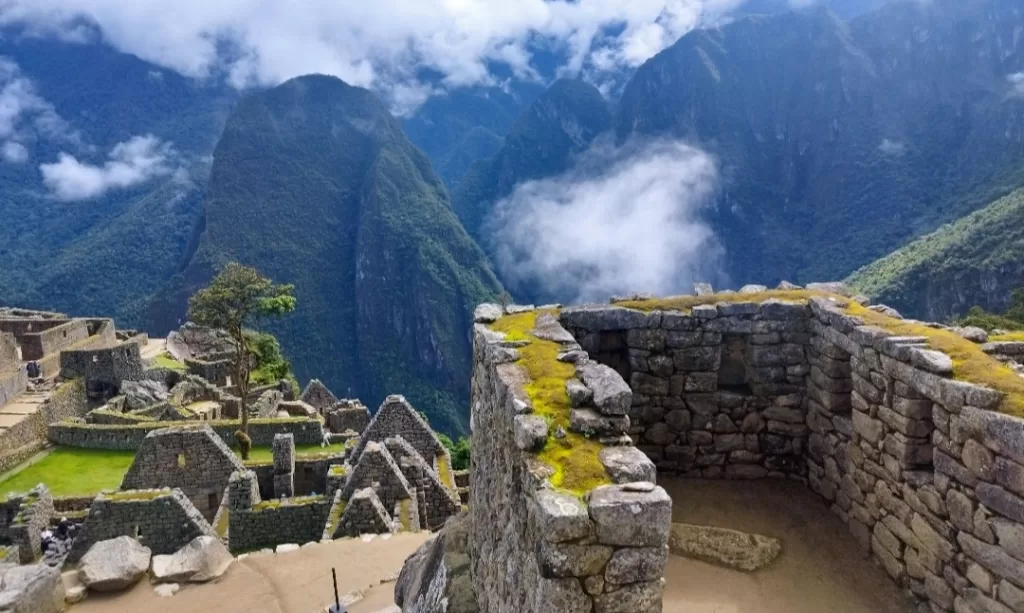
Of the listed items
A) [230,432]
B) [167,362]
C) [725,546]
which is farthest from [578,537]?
[167,362]

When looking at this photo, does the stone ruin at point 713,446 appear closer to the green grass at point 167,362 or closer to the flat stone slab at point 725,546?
the flat stone slab at point 725,546

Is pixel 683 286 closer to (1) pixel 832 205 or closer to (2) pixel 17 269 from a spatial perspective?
(1) pixel 832 205

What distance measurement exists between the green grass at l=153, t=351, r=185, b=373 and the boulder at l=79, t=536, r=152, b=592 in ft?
75.0

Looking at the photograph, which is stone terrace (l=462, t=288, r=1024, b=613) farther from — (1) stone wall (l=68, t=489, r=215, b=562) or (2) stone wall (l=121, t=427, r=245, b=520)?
(2) stone wall (l=121, t=427, r=245, b=520)

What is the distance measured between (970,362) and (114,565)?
33.1 ft

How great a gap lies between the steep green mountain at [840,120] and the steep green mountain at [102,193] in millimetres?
107974

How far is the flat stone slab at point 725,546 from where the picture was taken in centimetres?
590

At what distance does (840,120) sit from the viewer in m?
154

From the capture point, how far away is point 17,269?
306 ft

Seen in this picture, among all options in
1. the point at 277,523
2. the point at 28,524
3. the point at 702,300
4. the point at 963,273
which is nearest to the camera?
the point at 702,300

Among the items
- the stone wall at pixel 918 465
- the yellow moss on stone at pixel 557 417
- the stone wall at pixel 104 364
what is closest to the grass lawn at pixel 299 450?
the stone wall at pixel 104 364

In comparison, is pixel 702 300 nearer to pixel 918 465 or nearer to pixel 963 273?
pixel 918 465

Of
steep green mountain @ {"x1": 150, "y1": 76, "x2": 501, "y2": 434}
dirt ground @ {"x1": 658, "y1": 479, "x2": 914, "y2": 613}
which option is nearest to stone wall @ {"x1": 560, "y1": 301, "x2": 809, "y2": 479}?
dirt ground @ {"x1": 658, "y1": 479, "x2": 914, "y2": 613}

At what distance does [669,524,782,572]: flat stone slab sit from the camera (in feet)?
19.4
